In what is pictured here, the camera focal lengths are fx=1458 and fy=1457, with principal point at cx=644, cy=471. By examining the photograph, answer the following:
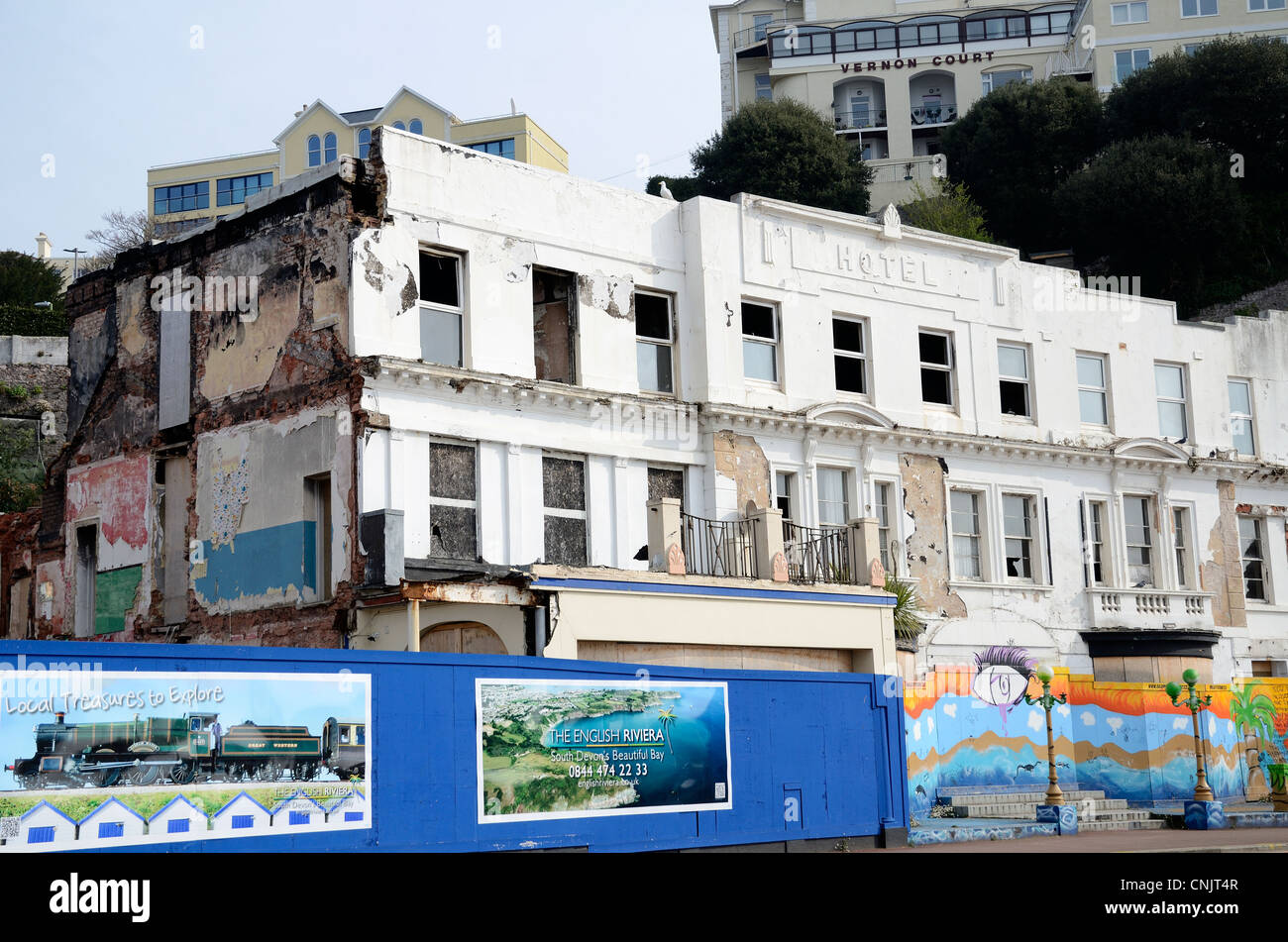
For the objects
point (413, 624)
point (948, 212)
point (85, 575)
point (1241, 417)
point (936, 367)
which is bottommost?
point (413, 624)

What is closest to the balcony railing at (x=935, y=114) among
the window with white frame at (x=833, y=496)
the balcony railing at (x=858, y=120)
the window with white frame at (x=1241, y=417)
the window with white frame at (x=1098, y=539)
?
the balcony railing at (x=858, y=120)

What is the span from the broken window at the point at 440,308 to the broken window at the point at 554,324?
174cm

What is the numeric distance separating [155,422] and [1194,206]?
39.7 metres

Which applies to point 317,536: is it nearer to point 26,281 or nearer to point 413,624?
point 413,624

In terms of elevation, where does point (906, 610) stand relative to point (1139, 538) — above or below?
below

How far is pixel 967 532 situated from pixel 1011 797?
17.5 feet

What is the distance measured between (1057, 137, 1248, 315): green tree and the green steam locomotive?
4561cm

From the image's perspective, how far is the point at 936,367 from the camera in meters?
29.5

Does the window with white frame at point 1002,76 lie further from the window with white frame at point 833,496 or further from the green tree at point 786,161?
the window with white frame at point 833,496

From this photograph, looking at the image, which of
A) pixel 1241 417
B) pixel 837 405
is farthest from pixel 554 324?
pixel 1241 417

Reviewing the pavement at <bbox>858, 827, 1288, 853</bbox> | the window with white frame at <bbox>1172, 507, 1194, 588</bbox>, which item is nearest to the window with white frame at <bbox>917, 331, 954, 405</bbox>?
the window with white frame at <bbox>1172, 507, 1194, 588</bbox>

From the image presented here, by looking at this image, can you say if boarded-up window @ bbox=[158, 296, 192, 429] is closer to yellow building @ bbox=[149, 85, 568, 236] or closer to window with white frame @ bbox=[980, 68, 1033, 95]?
yellow building @ bbox=[149, 85, 568, 236]

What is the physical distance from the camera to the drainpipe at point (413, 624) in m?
19.5

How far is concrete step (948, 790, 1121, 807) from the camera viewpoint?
2650 centimetres
